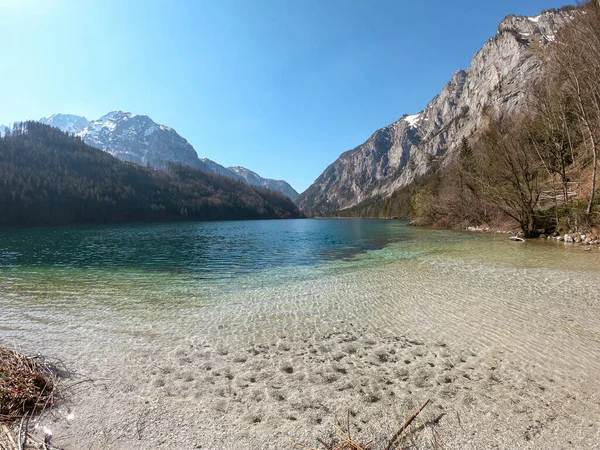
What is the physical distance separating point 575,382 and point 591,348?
1773 millimetres

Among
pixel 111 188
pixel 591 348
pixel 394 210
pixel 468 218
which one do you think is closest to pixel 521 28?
pixel 394 210

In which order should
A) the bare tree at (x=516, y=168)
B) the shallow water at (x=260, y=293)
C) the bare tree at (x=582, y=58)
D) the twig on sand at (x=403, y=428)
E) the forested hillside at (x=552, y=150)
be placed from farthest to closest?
1. the bare tree at (x=516, y=168)
2. the forested hillside at (x=552, y=150)
3. the bare tree at (x=582, y=58)
4. the shallow water at (x=260, y=293)
5. the twig on sand at (x=403, y=428)

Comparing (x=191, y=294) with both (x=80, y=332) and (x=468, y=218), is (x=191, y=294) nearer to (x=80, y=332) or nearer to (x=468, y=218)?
(x=80, y=332)

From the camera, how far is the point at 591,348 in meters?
5.31

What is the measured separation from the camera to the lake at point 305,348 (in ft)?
11.6

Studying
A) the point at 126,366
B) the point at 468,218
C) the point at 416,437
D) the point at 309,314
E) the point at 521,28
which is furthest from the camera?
the point at 521,28

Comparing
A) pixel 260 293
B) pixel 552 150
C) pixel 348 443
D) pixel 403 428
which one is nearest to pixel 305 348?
pixel 403 428

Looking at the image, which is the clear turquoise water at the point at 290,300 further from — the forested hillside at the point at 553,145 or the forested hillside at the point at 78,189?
the forested hillside at the point at 78,189

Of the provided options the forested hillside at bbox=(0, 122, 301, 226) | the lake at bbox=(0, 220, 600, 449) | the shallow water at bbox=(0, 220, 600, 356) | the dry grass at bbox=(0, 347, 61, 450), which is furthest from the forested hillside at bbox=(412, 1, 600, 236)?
the forested hillside at bbox=(0, 122, 301, 226)

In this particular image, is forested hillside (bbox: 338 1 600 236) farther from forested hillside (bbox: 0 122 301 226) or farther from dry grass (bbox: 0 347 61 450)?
forested hillside (bbox: 0 122 301 226)

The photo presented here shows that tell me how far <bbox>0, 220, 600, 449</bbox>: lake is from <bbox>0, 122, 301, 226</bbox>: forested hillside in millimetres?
127413

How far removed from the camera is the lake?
11.6ft

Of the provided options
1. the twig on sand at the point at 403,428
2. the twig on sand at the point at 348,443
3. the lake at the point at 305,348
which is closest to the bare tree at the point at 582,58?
the lake at the point at 305,348

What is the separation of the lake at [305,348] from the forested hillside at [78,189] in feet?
418
